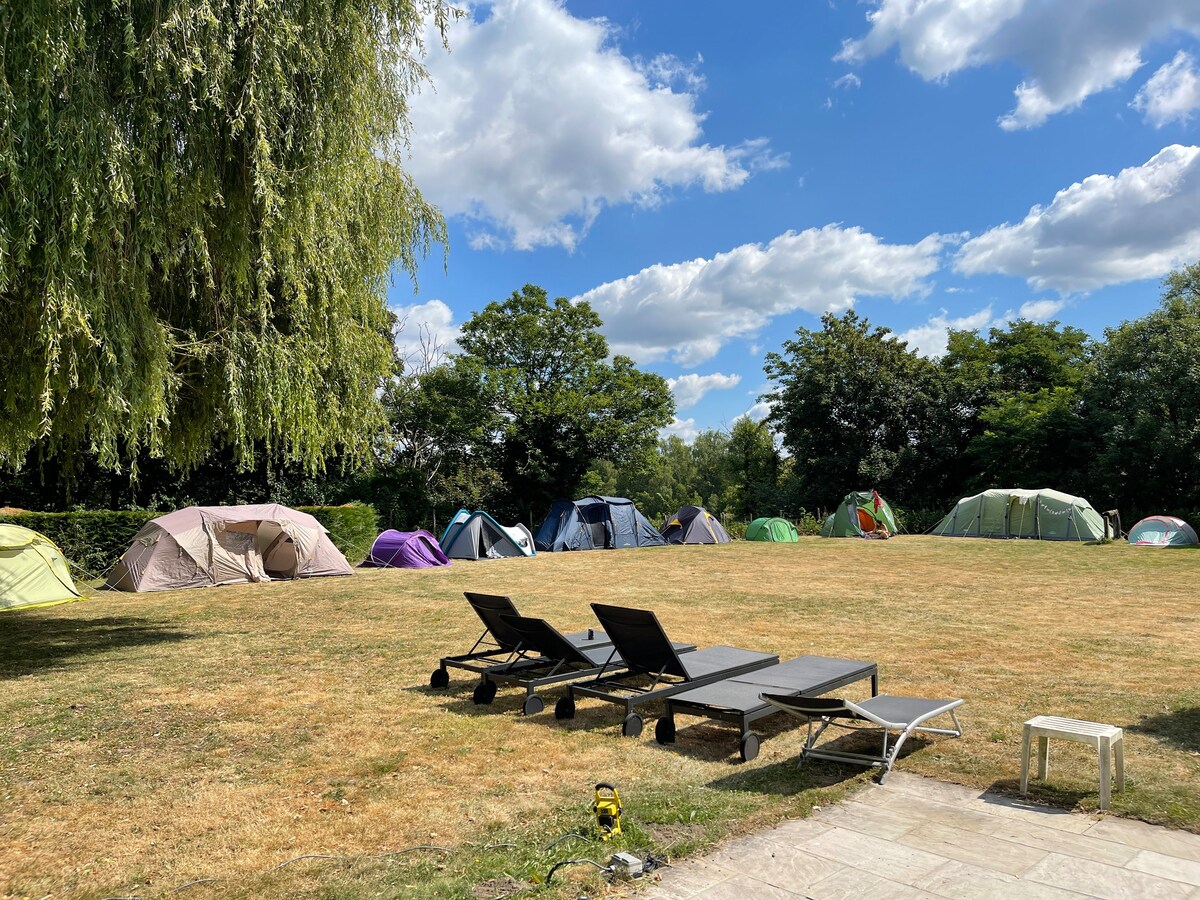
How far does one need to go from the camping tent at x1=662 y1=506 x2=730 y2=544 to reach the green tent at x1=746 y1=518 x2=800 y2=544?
120cm

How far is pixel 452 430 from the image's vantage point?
2627 centimetres

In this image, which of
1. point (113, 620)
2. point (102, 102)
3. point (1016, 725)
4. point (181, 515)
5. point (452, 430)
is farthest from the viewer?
point (452, 430)

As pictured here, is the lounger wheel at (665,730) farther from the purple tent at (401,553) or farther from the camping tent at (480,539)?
the camping tent at (480,539)

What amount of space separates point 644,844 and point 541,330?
86.6ft

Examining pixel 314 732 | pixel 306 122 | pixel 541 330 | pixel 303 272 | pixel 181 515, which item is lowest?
pixel 314 732

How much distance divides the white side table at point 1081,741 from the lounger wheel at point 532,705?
3.29m

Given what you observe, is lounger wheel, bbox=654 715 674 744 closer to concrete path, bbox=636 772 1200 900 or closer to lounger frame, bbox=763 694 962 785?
lounger frame, bbox=763 694 962 785

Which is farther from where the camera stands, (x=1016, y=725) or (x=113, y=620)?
(x=113, y=620)

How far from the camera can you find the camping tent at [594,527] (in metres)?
22.9

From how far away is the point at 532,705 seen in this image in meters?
5.93

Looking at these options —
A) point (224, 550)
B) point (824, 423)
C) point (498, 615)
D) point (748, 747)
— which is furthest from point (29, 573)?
point (824, 423)

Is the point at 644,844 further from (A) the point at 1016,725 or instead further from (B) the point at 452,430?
(B) the point at 452,430

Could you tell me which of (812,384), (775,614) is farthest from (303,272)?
(812,384)

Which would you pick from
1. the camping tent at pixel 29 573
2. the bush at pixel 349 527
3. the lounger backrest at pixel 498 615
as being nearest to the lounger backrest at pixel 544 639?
the lounger backrest at pixel 498 615
